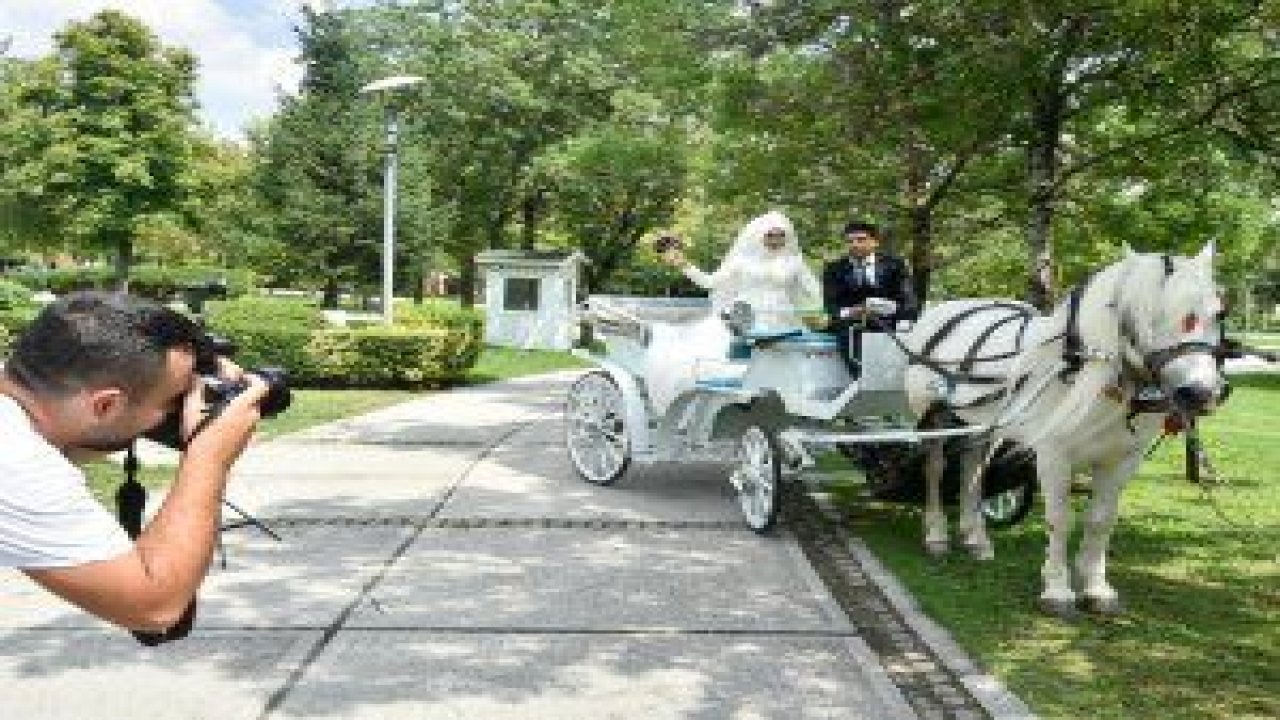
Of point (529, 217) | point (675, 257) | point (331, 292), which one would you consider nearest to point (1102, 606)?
point (675, 257)

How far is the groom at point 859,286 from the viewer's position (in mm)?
9969

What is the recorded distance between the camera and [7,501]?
7.62ft

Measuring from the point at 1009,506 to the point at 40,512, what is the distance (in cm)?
917

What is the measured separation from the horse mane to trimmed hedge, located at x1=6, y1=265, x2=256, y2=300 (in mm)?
38883

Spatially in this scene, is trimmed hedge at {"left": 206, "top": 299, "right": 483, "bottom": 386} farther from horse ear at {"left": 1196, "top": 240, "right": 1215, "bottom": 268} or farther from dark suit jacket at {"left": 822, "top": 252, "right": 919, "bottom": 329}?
horse ear at {"left": 1196, "top": 240, "right": 1215, "bottom": 268}

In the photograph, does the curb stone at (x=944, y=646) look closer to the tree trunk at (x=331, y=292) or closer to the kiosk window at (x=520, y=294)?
the kiosk window at (x=520, y=294)

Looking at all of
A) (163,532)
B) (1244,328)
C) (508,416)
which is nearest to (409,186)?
(508,416)

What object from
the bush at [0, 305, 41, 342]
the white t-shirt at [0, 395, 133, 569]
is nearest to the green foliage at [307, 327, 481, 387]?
the bush at [0, 305, 41, 342]

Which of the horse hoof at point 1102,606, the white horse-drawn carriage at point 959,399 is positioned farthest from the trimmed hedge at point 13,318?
the horse hoof at point 1102,606

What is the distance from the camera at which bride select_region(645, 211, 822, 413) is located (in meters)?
11.3

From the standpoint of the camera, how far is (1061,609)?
761cm

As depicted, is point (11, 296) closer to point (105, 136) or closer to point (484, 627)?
point (105, 136)

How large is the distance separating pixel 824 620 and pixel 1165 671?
6.04 feet

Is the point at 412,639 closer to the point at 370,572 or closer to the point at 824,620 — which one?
the point at 370,572
